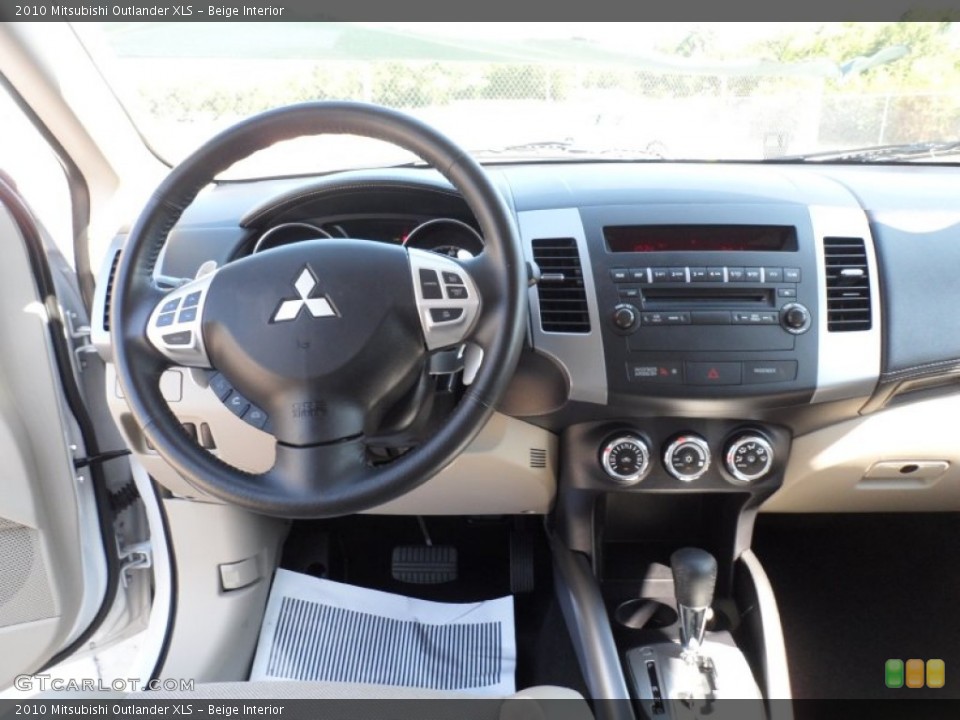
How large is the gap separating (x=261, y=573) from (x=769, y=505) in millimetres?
1170

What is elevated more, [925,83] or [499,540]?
[925,83]

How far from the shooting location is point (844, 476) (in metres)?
1.46

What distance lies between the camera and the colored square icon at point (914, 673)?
1822 millimetres

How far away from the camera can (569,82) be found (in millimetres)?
1560

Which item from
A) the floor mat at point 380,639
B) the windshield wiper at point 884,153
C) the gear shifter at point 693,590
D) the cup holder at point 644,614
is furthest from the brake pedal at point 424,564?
the windshield wiper at point 884,153

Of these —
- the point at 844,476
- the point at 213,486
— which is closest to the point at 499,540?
the point at 844,476

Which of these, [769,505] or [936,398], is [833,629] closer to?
[769,505]

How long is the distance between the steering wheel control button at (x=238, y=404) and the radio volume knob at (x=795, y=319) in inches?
35.0

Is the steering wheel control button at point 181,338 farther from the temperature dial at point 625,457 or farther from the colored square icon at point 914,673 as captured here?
the colored square icon at point 914,673

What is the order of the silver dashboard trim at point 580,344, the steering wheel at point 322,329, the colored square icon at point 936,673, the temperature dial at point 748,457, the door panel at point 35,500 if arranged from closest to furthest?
the steering wheel at point 322,329 → the silver dashboard trim at point 580,344 → the temperature dial at point 748,457 → the door panel at point 35,500 → the colored square icon at point 936,673

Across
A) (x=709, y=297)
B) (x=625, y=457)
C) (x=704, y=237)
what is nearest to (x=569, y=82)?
(x=704, y=237)

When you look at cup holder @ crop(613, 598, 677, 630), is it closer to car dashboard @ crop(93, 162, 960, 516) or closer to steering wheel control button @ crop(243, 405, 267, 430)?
car dashboard @ crop(93, 162, 960, 516)

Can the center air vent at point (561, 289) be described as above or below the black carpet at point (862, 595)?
above

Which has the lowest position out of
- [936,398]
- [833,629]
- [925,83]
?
[833,629]
